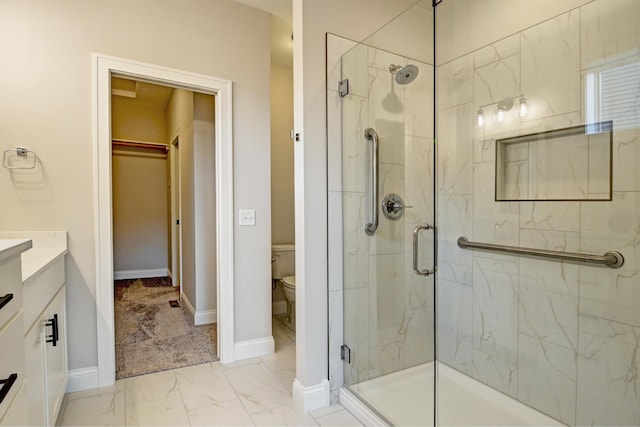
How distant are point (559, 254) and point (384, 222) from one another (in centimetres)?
89

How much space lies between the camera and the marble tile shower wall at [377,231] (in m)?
1.96

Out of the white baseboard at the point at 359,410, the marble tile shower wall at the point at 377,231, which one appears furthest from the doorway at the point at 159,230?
the marble tile shower wall at the point at 377,231

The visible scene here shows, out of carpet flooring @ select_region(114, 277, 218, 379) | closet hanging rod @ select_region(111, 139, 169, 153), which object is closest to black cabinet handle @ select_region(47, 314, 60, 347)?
carpet flooring @ select_region(114, 277, 218, 379)

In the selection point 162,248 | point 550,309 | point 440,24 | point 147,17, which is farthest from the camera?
point 162,248

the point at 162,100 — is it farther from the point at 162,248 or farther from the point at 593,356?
the point at 593,356

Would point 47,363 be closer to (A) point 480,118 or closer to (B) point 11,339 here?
(B) point 11,339

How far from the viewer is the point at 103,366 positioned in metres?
2.12

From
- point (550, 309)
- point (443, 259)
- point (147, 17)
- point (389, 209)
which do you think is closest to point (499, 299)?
point (550, 309)

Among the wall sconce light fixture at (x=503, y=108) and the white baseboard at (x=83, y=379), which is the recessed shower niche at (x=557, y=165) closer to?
the wall sconce light fixture at (x=503, y=108)

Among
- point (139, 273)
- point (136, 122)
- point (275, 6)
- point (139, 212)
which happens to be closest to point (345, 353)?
point (275, 6)

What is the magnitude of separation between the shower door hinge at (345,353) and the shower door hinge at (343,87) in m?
1.49

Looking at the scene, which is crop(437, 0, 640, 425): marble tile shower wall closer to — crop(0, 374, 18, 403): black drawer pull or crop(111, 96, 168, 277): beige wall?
crop(0, 374, 18, 403): black drawer pull

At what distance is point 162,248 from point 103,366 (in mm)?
3661

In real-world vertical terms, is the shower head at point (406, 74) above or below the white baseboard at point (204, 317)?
above
